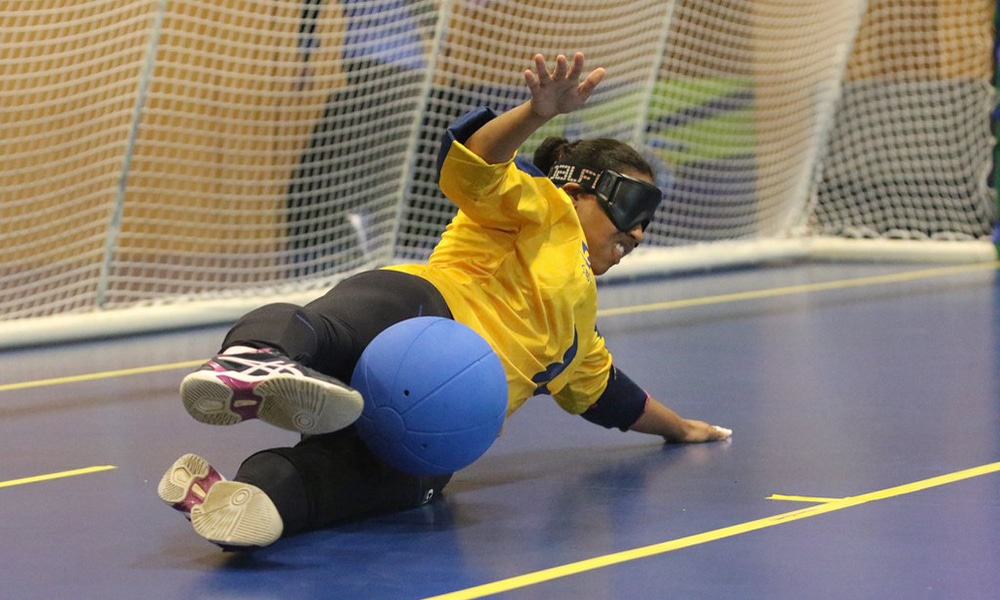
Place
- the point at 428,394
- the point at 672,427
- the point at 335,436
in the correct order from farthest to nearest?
the point at 672,427 → the point at 335,436 → the point at 428,394

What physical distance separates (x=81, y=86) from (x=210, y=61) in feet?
2.29

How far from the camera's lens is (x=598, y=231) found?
166 inches

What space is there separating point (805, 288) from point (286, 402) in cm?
606

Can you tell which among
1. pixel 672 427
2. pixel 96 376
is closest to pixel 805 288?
pixel 96 376

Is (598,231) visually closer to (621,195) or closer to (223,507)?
(621,195)

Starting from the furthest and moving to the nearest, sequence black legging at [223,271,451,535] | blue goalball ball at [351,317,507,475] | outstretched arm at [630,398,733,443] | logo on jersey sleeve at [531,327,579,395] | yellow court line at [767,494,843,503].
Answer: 1. outstretched arm at [630,398,733,443]
2. logo on jersey sleeve at [531,327,579,395]
3. yellow court line at [767,494,843,503]
4. blue goalball ball at [351,317,507,475]
5. black legging at [223,271,451,535]

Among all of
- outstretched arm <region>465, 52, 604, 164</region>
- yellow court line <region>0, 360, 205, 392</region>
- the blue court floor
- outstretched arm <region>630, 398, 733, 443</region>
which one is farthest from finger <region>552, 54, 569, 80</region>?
yellow court line <region>0, 360, 205, 392</region>

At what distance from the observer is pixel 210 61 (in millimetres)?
8555

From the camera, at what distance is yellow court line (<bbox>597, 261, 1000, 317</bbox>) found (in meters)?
8.12

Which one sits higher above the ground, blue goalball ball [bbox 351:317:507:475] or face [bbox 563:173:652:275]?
face [bbox 563:173:652:275]

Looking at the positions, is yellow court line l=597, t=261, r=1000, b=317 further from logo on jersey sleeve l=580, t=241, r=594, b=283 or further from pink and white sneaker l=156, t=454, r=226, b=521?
pink and white sneaker l=156, t=454, r=226, b=521

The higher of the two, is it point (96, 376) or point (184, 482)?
point (184, 482)

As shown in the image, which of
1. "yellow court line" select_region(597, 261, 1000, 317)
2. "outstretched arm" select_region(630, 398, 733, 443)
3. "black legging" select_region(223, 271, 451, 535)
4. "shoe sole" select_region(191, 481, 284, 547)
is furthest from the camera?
"yellow court line" select_region(597, 261, 1000, 317)

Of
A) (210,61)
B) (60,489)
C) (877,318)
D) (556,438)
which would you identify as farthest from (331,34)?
(60,489)
